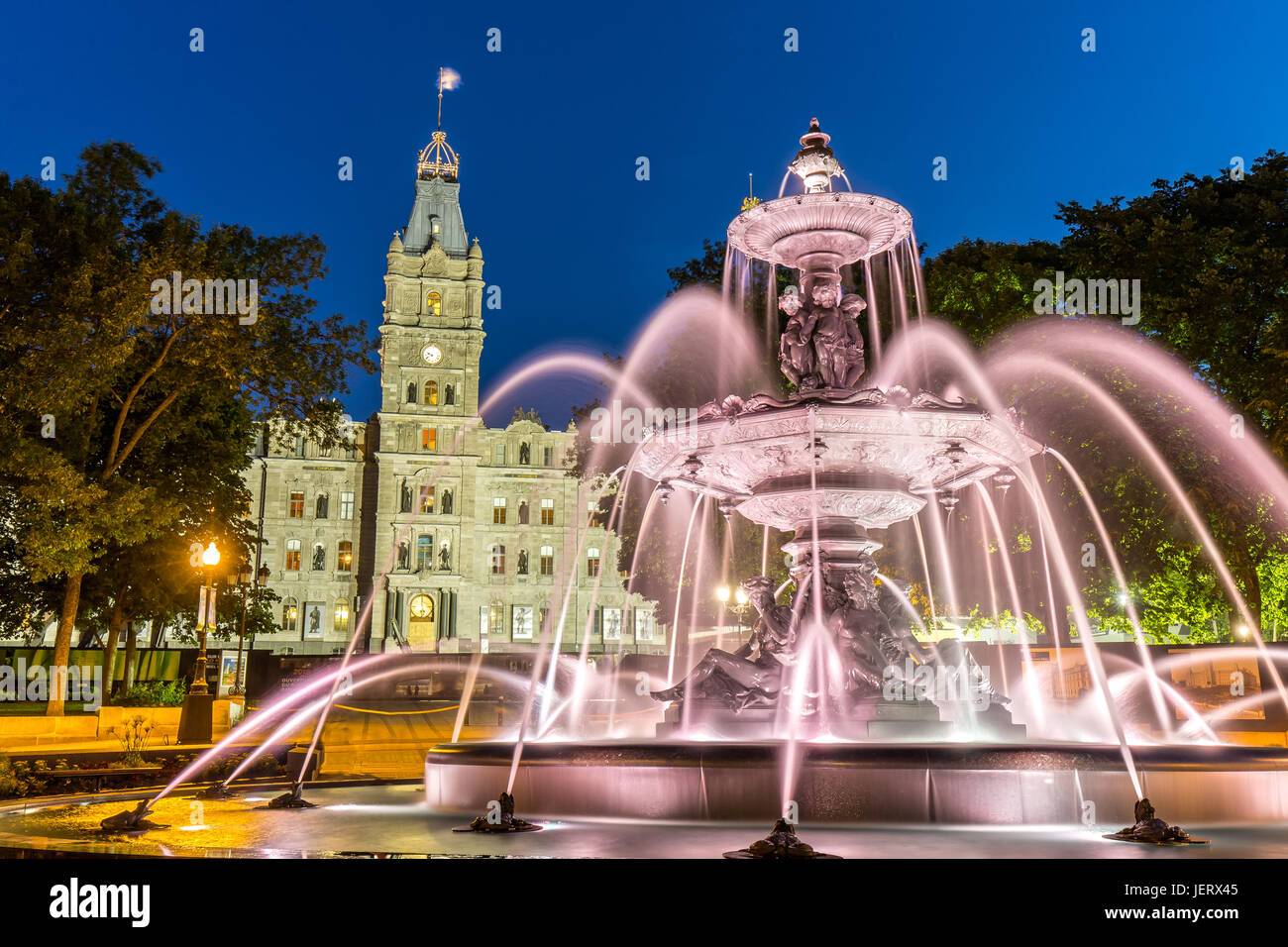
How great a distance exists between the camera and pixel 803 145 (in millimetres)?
12297

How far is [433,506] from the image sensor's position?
66188 millimetres

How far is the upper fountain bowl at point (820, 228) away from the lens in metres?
10.8

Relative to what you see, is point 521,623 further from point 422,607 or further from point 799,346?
point 799,346

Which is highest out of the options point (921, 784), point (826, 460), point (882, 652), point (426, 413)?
point (426, 413)

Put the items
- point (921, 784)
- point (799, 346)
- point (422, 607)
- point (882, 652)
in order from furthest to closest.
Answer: point (422, 607) → point (799, 346) → point (882, 652) → point (921, 784)

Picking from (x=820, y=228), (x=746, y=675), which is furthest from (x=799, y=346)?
(x=746, y=675)

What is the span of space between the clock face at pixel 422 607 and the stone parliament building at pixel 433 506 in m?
0.09

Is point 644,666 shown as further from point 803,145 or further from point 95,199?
point 803,145

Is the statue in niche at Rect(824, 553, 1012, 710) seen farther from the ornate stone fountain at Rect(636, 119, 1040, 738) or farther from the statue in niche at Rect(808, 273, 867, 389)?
the statue in niche at Rect(808, 273, 867, 389)

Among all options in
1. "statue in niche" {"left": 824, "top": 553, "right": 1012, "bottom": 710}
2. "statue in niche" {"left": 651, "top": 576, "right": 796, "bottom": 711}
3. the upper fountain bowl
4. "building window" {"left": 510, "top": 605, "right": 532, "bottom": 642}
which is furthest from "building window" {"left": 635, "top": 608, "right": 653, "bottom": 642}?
"statue in niche" {"left": 824, "top": 553, "right": 1012, "bottom": 710}

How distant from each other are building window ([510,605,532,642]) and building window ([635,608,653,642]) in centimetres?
709

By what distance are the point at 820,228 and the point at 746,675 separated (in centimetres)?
494
